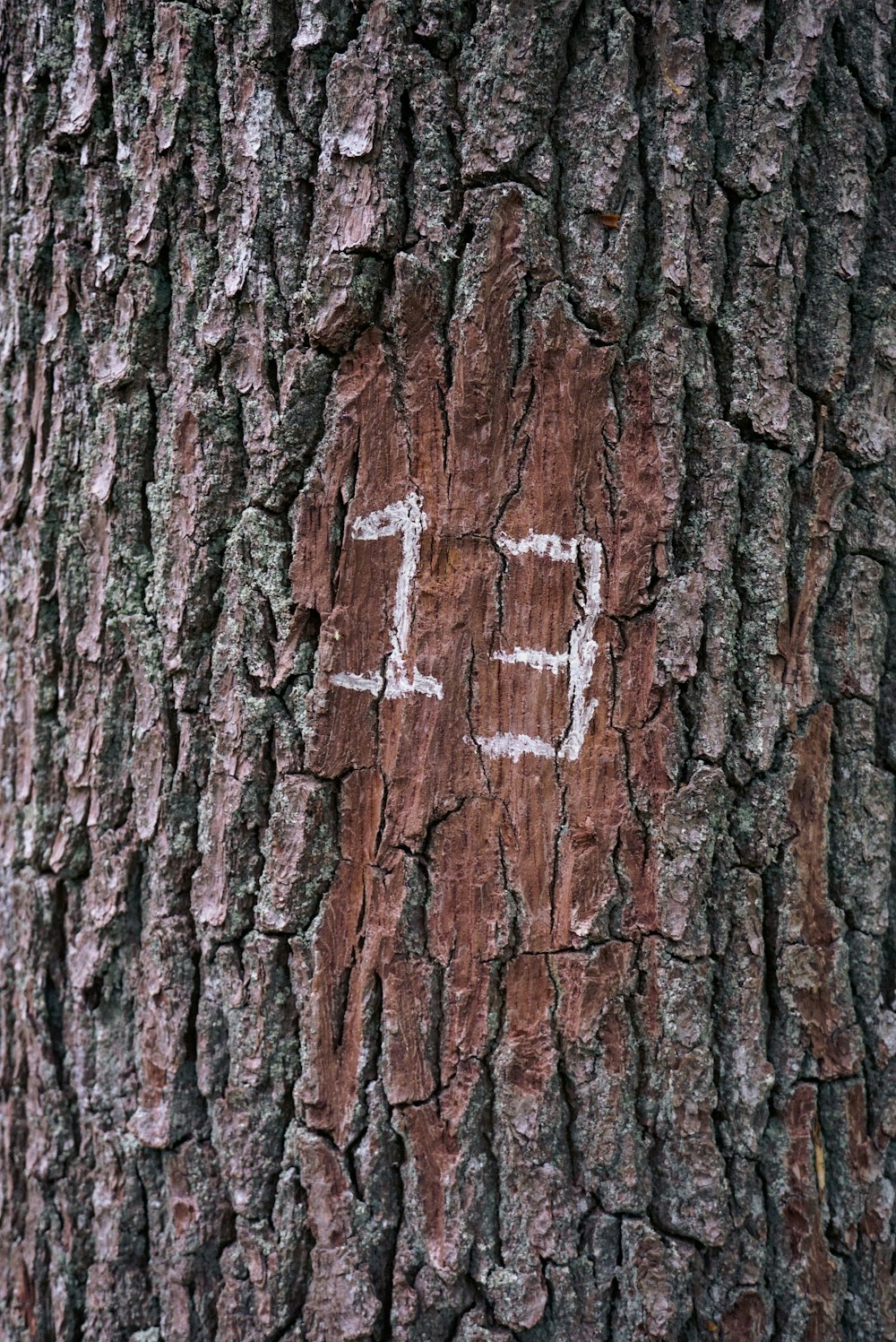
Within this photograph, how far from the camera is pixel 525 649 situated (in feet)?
3.73

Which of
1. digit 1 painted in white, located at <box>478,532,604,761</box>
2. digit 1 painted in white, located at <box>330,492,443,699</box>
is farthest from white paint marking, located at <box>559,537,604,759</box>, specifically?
digit 1 painted in white, located at <box>330,492,443,699</box>

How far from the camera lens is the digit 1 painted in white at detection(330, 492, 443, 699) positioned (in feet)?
3.73

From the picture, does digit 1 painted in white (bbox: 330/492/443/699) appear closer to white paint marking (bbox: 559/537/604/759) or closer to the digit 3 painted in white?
the digit 3 painted in white

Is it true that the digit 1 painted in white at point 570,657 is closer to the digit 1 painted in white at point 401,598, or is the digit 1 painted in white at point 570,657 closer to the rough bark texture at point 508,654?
the rough bark texture at point 508,654

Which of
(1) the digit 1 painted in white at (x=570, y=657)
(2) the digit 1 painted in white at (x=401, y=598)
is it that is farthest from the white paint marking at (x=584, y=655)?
(2) the digit 1 painted in white at (x=401, y=598)

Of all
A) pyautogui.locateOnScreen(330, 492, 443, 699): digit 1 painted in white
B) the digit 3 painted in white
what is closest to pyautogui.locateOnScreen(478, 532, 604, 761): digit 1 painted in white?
the digit 3 painted in white

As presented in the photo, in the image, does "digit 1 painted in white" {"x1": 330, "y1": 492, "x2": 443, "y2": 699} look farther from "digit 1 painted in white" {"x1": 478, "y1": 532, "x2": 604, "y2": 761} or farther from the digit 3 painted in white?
"digit 1 painted in white" {"x1": 478, "y1": 532, "x2": 604, "y2": 761}

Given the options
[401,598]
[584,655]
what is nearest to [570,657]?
[584,655]

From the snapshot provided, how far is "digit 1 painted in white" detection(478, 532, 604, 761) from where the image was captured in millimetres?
1127

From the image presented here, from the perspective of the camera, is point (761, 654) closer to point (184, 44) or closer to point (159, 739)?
point (159, 739)

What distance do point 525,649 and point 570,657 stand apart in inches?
2.4

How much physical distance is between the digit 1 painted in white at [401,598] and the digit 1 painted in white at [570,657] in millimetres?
109

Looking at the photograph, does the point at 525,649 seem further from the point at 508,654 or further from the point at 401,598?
the point at 401,598

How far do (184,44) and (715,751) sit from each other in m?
1.20
